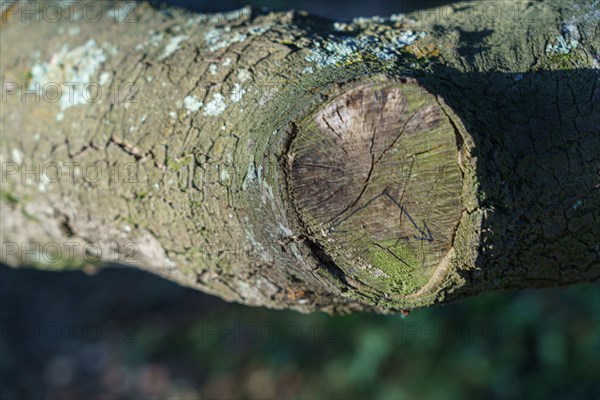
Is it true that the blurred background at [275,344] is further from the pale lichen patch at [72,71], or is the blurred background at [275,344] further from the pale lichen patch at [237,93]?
the pale lichen patch at [237,93]

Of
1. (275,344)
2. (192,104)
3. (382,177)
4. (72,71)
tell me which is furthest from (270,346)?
(382,177)

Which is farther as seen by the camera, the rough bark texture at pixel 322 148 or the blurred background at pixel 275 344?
the blurred background at pixel 275 344

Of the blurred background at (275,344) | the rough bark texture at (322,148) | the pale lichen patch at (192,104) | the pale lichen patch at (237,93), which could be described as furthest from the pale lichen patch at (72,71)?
the blurred background at (275,344)

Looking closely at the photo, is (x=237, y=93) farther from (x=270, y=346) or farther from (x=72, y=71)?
(x=270, y=346)

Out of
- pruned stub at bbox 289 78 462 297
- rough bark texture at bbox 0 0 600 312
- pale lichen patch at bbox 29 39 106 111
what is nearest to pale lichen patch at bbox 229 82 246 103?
rough bark texture at bbox 0 0 600 312

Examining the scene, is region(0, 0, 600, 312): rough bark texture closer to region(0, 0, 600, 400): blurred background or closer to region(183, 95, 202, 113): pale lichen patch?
region(183, 95, 202, 113): pale lichen patch

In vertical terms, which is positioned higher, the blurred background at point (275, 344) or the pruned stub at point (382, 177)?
the pruned stub at point (382, 177)

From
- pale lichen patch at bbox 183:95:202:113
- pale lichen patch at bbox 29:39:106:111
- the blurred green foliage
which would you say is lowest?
the blurred green foliage

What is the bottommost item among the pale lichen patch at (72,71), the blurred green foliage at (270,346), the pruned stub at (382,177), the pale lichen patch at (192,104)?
the blurred green foliage at (270,346)
